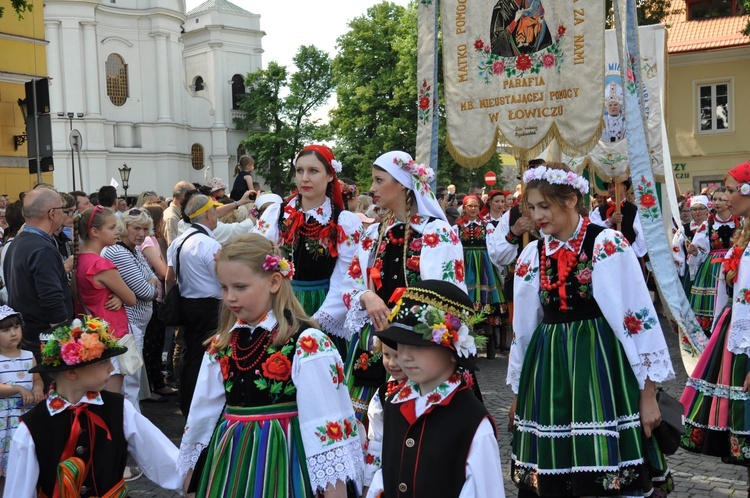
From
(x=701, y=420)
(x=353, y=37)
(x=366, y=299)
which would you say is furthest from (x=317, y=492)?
(x=353, y=37)

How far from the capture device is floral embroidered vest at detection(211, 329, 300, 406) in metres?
3.51

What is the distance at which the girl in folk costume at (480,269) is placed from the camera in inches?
434

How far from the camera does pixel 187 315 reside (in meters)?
7.10

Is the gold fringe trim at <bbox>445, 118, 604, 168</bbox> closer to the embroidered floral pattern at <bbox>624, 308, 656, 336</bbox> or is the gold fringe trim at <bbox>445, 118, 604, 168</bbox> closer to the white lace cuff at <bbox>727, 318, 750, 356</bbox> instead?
the white lace cuff at <bbox>727, 318, 750, 356</bbox>

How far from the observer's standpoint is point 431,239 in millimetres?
4996

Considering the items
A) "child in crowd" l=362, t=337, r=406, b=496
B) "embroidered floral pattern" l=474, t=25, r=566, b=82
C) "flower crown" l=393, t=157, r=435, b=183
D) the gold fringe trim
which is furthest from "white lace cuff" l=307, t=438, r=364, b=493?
"embroidered floral pattern" l=474, t=25, r=566, b=82

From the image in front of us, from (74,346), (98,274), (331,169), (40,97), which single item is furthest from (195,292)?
(40,97)

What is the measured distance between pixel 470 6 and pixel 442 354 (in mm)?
5951

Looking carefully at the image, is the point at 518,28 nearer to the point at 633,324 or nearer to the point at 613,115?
the point at 613,115

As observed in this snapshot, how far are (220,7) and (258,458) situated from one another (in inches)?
2303

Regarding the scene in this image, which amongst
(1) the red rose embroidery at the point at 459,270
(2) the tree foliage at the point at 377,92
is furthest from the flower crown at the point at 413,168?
(2) the tree foliage at the point at 377,92

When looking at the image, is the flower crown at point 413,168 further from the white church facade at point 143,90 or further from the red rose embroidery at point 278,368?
the white church facade at point 143,90

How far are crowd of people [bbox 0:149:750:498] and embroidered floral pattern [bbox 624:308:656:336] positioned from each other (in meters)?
0.01

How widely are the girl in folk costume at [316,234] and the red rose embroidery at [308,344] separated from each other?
2056 millimetres
